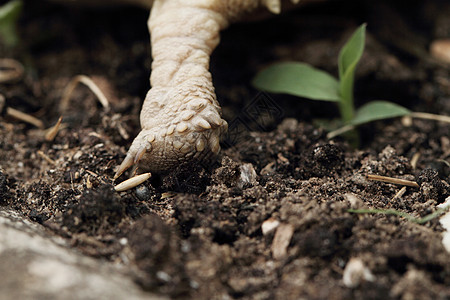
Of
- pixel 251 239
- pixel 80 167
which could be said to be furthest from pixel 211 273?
pixel 80 167

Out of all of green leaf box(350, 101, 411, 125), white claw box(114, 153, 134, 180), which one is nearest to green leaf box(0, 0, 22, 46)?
white claw box(114, 153, 134, 180)

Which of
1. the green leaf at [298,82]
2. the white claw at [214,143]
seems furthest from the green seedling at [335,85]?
the white claw at [214,143]

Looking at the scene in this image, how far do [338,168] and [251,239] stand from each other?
0.46 meters

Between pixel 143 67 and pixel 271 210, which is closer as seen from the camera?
pixel 271 210

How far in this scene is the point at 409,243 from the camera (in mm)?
967

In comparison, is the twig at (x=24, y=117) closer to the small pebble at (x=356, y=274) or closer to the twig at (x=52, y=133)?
the twig at (x=52, y=133)

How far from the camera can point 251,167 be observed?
1.33 metres

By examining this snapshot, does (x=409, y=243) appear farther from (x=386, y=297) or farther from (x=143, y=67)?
(x=143, y=67)

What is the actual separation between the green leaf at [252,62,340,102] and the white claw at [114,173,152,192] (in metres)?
0.69

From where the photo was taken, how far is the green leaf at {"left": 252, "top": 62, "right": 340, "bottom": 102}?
5.28 ft

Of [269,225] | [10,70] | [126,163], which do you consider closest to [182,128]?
[126,163]

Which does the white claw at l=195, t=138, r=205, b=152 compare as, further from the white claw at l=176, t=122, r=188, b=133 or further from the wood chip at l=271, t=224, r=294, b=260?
the wood chip at l=271, t=224, r=294, b=260

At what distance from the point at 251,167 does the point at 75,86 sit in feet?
3.48

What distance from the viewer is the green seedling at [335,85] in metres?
1.53
